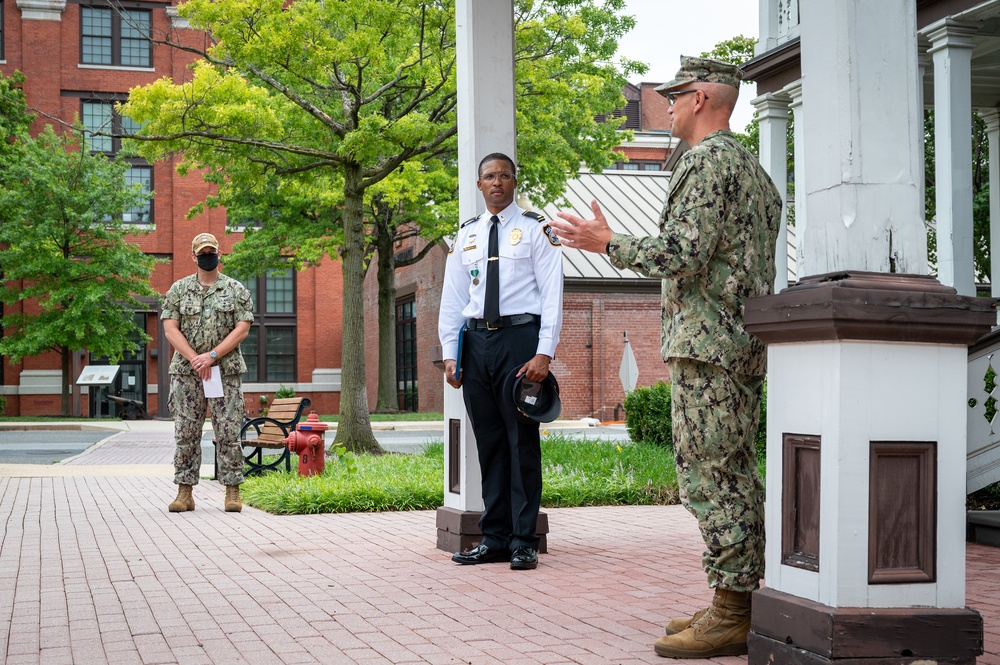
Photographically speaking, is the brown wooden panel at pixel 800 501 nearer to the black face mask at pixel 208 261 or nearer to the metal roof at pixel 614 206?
the black face mask at pixel 208 261

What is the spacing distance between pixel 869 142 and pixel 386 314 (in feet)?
93.8

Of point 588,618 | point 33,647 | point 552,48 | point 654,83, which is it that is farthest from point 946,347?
point 654,83

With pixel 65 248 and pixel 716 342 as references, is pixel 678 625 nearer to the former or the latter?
pixel 716 342

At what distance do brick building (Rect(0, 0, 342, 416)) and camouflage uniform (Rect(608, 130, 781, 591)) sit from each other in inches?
1415

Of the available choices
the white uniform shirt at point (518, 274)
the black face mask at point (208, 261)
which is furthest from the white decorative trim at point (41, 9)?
the white uniform shirt at point (518, 274)

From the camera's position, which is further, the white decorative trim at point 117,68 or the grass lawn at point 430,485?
the white decorative trim at point 117,68

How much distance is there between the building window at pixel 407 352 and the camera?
4125 centimetres

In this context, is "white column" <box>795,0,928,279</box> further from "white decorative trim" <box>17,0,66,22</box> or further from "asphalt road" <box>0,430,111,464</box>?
"white decorative trim" <box>17,0,66,22</box>

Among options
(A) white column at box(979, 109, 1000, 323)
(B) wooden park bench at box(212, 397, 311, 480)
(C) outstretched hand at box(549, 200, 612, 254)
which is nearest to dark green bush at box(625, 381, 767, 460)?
(A) white column at box(979, 109, 1000, 323)

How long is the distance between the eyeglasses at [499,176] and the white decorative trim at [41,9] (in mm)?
37651

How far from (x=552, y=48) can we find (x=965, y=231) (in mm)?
7534

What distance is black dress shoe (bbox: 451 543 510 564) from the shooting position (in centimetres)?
652

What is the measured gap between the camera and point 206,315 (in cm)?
945

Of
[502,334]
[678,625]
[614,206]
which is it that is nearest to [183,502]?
[502,334]
